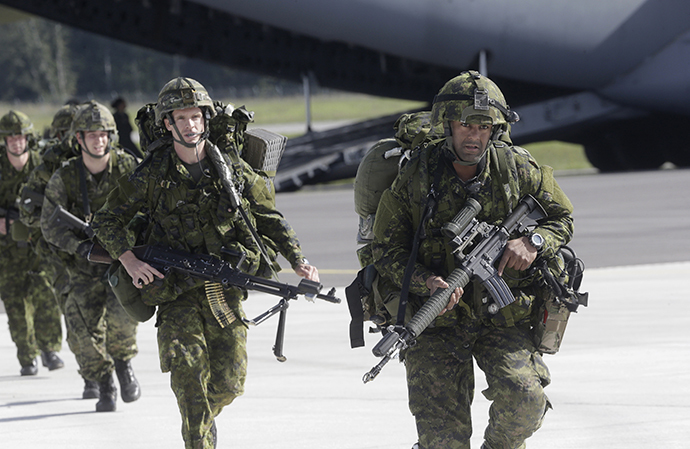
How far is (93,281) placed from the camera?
6.86m

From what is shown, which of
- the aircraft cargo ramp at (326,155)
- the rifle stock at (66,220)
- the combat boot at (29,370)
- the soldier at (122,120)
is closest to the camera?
the rifle stock at (66,220)

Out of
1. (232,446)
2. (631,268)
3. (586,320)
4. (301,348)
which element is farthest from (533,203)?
(631,268)

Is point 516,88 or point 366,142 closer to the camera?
point 366,142

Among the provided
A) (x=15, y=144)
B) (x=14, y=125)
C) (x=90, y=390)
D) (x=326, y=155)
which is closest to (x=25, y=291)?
(x=15, y=144)

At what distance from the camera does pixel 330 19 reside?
81.4ft

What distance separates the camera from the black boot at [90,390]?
23.1ft

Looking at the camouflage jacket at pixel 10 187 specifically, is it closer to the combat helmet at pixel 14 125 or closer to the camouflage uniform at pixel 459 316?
the combat helmet at pixel 14 125

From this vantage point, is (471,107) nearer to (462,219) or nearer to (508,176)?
(508,176)

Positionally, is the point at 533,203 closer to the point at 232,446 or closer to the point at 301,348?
the point at 232,446

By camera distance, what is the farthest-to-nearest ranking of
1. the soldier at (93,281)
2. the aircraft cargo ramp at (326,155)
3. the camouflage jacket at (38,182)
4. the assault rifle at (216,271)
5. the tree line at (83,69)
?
the tree line at (83,69)
the aircraft cargo ramp at (326,155)
the camouflage jacket at (38,182)
the soldier at (93,281)
the assault rifle at (216,271)

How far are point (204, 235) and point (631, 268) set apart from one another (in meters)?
7.76

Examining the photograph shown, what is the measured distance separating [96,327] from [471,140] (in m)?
3.58

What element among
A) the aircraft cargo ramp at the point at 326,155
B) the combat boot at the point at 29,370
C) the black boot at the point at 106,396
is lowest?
the aircraft cargo ramp at the point at 326,155

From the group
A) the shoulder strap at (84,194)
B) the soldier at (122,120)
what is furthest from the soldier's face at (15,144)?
the soldier at (122,120)
